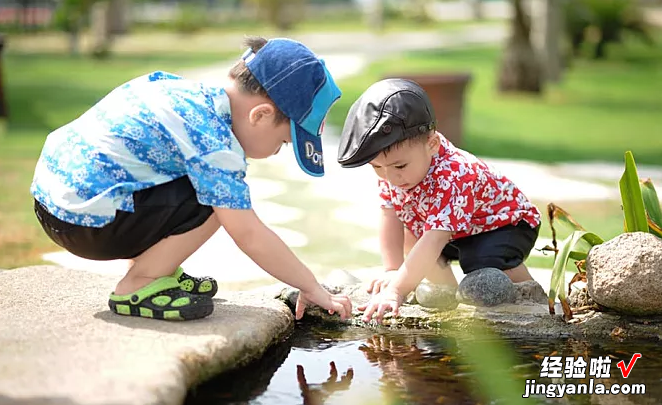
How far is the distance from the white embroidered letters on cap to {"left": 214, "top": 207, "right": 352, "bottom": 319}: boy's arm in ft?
0.85

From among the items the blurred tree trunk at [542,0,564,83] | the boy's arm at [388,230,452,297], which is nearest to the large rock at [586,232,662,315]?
the boy's arm at [388,230,452,297]

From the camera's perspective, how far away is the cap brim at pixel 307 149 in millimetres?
2926

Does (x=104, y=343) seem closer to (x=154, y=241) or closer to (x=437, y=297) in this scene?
(x=154, y=241)

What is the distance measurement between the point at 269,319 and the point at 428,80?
546 cm

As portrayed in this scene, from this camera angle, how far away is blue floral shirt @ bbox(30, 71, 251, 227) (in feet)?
9.09

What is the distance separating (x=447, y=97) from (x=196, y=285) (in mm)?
5327

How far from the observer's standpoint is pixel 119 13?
26469 millimetres

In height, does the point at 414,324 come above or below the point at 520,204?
below

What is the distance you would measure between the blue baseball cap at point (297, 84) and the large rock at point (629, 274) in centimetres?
98

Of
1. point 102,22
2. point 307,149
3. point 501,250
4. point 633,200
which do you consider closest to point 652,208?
point 633,200

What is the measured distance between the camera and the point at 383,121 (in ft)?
10.2

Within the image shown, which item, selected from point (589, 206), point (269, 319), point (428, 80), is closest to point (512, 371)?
point (269, 319)

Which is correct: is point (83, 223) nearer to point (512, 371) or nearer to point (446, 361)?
point (446, 361)

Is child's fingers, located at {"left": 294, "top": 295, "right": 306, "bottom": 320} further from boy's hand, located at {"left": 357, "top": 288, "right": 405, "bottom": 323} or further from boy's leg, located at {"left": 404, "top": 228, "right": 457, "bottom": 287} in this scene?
boy's leg, located at {"left": 404, "top": 228, "right": 457, "bottom": 287}
